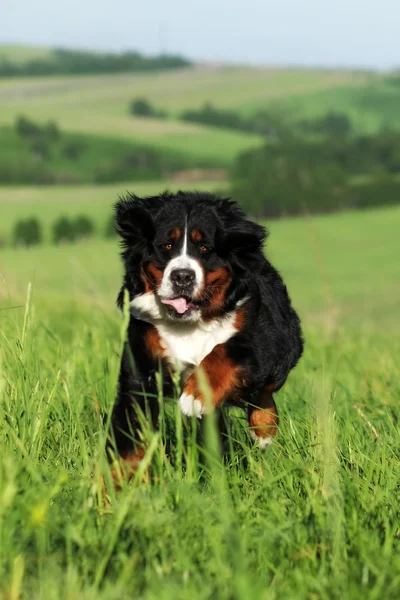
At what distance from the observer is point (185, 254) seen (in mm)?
3756

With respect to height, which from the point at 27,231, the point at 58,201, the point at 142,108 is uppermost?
the point at 142,108

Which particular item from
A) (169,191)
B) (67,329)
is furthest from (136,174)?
(169,191)

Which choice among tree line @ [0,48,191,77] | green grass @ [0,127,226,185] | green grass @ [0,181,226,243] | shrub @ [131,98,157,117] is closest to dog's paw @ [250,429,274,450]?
green grass @ [0,181,226,243]

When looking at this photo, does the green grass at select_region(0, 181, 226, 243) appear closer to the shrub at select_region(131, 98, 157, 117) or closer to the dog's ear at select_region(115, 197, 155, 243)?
the shrub at select_region(131, 98, 157, 117)

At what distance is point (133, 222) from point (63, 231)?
4041 centimetres

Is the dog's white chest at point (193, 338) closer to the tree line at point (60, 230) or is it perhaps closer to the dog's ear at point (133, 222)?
the dog's ear at point (133, 222)

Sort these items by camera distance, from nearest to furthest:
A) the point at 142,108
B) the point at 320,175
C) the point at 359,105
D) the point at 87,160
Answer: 1. the point at 320,175
2. the point at 87,160
3. the point at 142,108
4. the point at 359,105

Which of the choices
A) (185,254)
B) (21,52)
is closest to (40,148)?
(21,52)

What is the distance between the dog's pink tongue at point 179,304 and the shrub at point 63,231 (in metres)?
39.4

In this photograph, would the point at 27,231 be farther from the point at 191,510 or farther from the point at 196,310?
the point at 191,510

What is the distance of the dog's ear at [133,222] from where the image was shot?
13.0 ft

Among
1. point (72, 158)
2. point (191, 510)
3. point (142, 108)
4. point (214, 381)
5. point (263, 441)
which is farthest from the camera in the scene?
point (142, 108)

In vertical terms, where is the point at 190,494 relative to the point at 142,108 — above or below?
above

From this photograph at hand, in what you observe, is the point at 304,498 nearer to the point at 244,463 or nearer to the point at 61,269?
the point at 244,463
